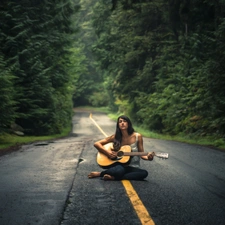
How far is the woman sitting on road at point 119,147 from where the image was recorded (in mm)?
6602

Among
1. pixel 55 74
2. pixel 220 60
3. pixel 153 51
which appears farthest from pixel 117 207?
pixel 153 51

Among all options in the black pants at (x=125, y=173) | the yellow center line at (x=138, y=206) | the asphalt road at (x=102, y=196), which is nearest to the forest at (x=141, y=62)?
the asphalt road at (x=102, y=196)

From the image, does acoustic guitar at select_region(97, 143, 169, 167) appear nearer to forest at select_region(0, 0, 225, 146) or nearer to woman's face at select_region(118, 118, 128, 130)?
woman's face at select_region(118, 118, 128, 130)

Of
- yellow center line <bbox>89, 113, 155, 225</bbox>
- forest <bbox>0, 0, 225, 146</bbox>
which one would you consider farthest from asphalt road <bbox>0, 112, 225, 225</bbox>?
forest <bbox>0, 0, 225, 146</bbox>

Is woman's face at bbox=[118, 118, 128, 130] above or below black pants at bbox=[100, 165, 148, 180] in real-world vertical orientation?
above

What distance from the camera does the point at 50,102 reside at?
2314 centimetres

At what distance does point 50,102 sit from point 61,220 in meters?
19.4

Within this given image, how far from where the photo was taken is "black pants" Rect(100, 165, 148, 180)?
21.5 feet

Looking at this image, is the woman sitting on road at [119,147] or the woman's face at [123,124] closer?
the woman sitting on road at [119,147]

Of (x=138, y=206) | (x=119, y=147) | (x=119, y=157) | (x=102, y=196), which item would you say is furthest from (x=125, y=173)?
(x=138, y=206)

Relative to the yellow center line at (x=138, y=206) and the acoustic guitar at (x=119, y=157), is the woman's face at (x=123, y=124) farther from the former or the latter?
the yellow center line at (x=138, y=206)

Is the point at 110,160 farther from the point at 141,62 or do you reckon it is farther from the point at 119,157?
the point at 141,62

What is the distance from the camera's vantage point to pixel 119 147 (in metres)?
6.65

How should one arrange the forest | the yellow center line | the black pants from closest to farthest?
1. the yellow center line
2. the black pants
3. the forest
